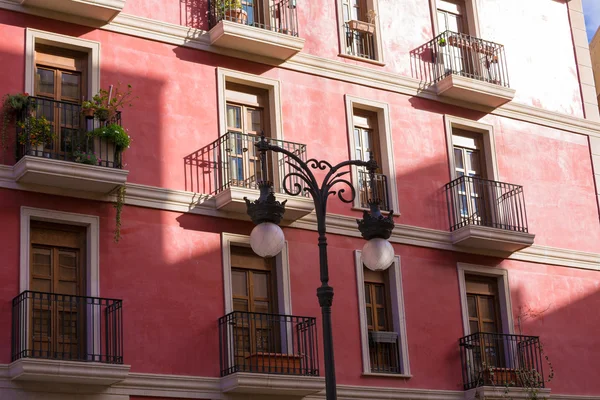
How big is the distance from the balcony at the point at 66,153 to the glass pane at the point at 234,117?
2.69m

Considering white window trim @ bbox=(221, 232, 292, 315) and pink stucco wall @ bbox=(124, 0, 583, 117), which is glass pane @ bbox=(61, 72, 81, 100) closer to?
pink stucco wall @ bbox=(124, 0, 583, 117)

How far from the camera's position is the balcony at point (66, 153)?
1833 cm

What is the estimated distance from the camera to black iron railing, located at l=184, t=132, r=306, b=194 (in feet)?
67.6

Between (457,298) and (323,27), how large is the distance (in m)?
6.14

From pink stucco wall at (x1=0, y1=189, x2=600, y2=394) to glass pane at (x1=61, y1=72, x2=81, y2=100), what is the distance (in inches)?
83.7

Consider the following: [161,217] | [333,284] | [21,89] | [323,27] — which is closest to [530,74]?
[323,27]

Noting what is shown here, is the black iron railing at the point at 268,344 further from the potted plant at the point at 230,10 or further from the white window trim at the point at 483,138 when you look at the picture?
the potted plant at the point at 230,10

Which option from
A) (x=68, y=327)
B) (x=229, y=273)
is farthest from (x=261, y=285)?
(x=68, y=327)

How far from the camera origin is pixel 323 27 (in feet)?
76.5

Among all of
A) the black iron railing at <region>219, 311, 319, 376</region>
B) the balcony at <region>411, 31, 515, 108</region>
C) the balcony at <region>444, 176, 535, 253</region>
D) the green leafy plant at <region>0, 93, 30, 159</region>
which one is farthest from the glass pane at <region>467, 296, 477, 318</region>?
the green leafy plant at <region>0, 93, 30, 159</region>

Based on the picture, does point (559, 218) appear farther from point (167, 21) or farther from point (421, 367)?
point (167, 21)

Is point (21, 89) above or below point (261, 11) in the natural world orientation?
below

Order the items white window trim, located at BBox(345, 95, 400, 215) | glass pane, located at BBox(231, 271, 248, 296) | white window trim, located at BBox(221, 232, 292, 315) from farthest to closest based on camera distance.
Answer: white window trim, located at BBox(345, 95, 400, 215), glass pane, located at BBox(231, 271, 248, 296), white window trim, located at BBox(221, 232, 292, 315)

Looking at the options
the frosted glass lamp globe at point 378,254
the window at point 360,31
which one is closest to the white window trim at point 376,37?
the window at point 360,31
